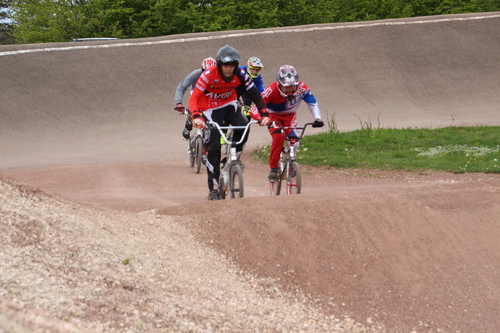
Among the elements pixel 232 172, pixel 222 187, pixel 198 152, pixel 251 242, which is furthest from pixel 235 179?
pixel 198 152

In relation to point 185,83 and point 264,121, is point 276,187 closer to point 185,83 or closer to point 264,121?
point 264,121

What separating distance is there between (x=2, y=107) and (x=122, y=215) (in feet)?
44.3

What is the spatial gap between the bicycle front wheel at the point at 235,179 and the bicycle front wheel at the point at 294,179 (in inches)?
31.8

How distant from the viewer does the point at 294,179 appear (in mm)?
8312

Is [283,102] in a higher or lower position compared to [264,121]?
higher

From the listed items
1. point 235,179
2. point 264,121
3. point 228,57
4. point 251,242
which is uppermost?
point 228,57

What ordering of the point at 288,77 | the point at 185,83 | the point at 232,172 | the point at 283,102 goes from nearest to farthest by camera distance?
1. the point at 232,172
2. the point at 288,77
3. the point at 283,102
4. the point at 185,83

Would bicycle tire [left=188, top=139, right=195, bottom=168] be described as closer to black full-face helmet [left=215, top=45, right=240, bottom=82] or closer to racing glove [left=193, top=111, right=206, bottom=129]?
racing glove [left=193, top=111, right=206, bottom=129]

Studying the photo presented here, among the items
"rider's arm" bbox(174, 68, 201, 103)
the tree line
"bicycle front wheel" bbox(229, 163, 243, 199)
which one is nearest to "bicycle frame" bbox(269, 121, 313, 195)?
"bicycle front wheel" bbox(229, 163, 243, 199)

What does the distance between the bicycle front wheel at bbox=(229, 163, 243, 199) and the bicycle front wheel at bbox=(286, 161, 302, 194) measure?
81 centimetres

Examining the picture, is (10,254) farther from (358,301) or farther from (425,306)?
(425,306)

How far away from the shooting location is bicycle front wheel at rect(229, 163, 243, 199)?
7.78 meters

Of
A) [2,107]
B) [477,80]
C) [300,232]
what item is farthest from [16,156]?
[477,80]

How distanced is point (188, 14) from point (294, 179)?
22.1 m
